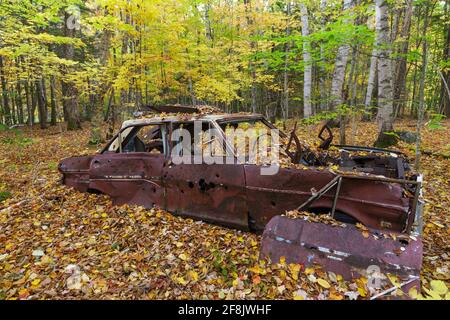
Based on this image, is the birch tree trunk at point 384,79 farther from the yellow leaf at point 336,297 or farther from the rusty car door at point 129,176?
the rusty car door at point 129,176

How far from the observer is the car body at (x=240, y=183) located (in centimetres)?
295

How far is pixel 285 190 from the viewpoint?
3.37 meters

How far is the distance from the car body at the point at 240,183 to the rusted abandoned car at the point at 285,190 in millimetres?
11

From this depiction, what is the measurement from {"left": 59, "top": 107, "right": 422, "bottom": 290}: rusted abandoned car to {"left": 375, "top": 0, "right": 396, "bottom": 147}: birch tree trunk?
11.3 feet

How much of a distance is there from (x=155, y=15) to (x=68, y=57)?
6.49 meters

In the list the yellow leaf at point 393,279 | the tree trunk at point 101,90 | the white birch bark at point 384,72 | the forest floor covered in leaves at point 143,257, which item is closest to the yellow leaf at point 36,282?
the forest floor covered in leaves at point 143,257

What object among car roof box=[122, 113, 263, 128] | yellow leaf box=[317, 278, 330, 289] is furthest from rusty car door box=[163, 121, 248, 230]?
yellow leaf box=[317, 278, 330, 289]

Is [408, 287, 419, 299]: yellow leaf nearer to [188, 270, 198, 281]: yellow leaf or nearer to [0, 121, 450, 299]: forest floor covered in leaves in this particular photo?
[0, 121, 450, 299]: forest floor covered in leaves

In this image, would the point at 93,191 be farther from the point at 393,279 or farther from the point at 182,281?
the point at 393,279

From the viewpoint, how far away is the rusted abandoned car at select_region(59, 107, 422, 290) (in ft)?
8.74

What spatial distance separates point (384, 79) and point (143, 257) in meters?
7.15

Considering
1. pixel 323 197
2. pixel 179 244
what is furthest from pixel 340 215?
pixel 179 244

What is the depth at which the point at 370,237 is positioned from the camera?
8.79ft
